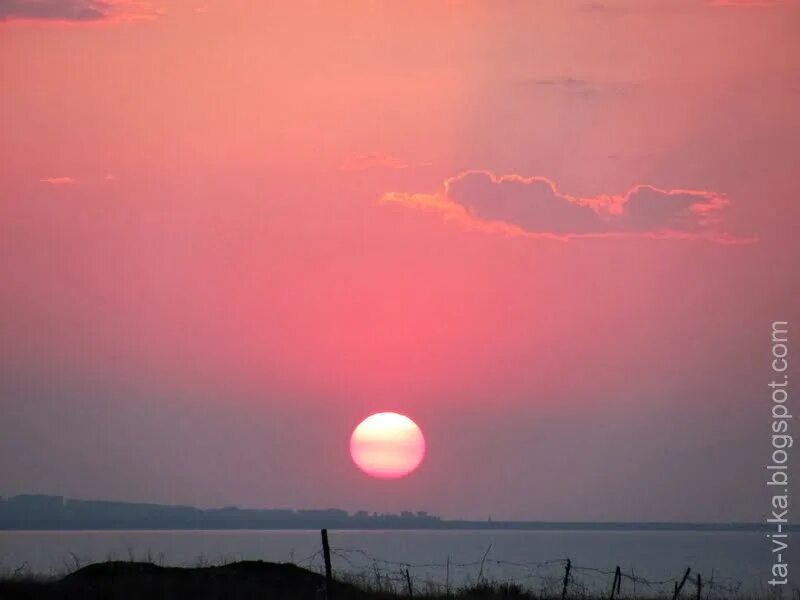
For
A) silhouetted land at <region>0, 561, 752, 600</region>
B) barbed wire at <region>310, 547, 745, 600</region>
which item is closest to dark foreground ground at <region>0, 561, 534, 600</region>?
silhouetted land at <region>0, 561, 752, 600</region>

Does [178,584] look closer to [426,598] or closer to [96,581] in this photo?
[96,581]

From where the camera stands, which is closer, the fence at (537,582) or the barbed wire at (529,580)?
the fence at (537,582)

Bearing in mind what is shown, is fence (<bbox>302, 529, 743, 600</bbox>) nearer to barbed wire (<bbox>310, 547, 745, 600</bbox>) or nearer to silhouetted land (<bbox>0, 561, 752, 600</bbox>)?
barbed wire (<bbox>310, 547, 745, 600</bbox>)

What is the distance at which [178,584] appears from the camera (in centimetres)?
2905

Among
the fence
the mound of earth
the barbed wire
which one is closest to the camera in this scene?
the mound of earth

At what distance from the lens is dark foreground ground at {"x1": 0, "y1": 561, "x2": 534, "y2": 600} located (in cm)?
2769

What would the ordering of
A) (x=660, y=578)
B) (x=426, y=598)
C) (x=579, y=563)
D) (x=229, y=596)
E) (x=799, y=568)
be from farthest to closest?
(x=579, y=563) → (x=799, y=568) → (x=660, y=578) → (x=426, y=598) → (x=229, y=596)

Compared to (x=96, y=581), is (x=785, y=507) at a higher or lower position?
higher

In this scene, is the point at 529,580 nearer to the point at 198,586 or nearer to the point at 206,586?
the point at 206,586

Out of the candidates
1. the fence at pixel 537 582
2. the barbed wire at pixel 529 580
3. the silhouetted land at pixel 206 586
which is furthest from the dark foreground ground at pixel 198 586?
the barbed wire at pixel 529 580

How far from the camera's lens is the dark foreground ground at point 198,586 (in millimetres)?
27688

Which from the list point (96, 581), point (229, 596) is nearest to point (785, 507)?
point (229, 596)

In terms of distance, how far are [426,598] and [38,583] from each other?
959 centimetres

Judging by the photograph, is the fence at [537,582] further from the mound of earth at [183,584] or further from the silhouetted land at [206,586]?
the mound of earth at [183,584]
